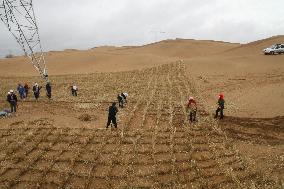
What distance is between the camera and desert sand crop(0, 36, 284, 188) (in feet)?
42.6

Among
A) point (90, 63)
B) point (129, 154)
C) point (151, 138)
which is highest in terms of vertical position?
point (90, 63)

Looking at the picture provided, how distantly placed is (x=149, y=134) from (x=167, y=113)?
3.82 meters

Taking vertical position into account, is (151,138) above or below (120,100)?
below

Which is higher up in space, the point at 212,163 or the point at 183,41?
the point at 183,41

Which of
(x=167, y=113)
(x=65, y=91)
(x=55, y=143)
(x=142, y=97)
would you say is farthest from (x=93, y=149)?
(x=65, y=91)

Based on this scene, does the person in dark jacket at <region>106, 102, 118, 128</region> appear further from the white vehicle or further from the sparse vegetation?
the white vehicle

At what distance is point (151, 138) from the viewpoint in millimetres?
16453

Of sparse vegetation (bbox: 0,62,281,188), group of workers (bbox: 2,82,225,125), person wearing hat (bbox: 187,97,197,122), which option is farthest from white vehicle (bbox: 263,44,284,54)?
person wearing hat (bbox: 187,97,197,122)

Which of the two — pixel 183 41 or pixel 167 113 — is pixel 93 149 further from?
pixel 183 41

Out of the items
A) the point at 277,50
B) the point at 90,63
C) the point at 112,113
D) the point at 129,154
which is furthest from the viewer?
the point at 90,63

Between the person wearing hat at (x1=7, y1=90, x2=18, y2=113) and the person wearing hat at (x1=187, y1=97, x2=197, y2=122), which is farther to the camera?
the person wearing hat at (x1=7, y1=90, x2=18, y2=113)

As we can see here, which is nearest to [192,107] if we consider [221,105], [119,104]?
[221,105]

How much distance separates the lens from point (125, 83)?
102 feet

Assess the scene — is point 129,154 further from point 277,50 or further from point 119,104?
point 277,50
